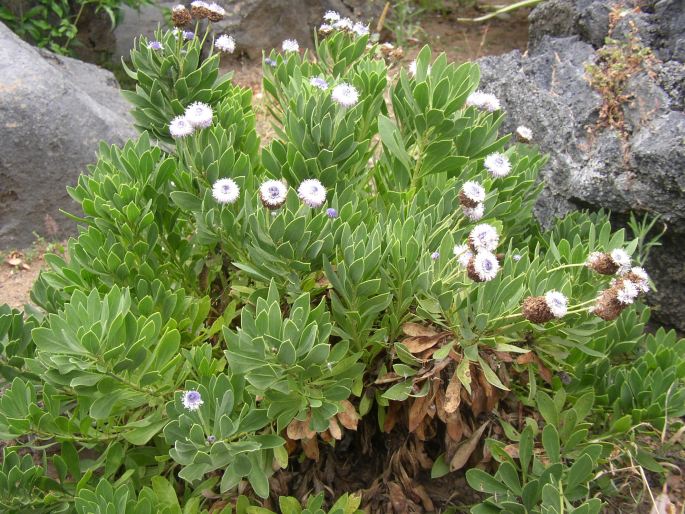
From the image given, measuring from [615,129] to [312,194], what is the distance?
1866 millimetres

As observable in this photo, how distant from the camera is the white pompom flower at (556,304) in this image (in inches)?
69.8

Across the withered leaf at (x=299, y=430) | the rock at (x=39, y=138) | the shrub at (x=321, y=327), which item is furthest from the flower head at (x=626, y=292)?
the rock at (x=39, y=138)

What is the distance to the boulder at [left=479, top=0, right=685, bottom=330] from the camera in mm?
2955

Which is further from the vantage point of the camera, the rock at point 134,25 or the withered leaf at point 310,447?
the rock at point 134,25

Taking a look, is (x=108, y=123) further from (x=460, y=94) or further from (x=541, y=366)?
(x=541, y=366)

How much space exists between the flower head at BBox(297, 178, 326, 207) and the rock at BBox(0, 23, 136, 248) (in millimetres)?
2707

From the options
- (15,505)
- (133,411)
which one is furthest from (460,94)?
(15,505)

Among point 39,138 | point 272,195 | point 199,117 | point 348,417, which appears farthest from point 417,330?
point 39,138

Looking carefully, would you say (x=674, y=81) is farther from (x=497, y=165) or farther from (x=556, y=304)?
(x=556, y=304)

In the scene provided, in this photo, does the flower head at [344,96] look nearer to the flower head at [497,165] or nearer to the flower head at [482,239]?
the flower head at [497,165]

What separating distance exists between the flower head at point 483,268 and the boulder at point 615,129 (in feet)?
4.96

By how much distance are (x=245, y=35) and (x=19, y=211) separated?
2976 mm

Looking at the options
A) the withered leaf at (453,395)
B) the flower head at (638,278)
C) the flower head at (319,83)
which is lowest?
the withered leaf at (453,395)

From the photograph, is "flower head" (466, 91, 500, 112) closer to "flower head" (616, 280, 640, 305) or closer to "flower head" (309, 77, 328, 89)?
"flower head" (309, 77, 328, 89)
